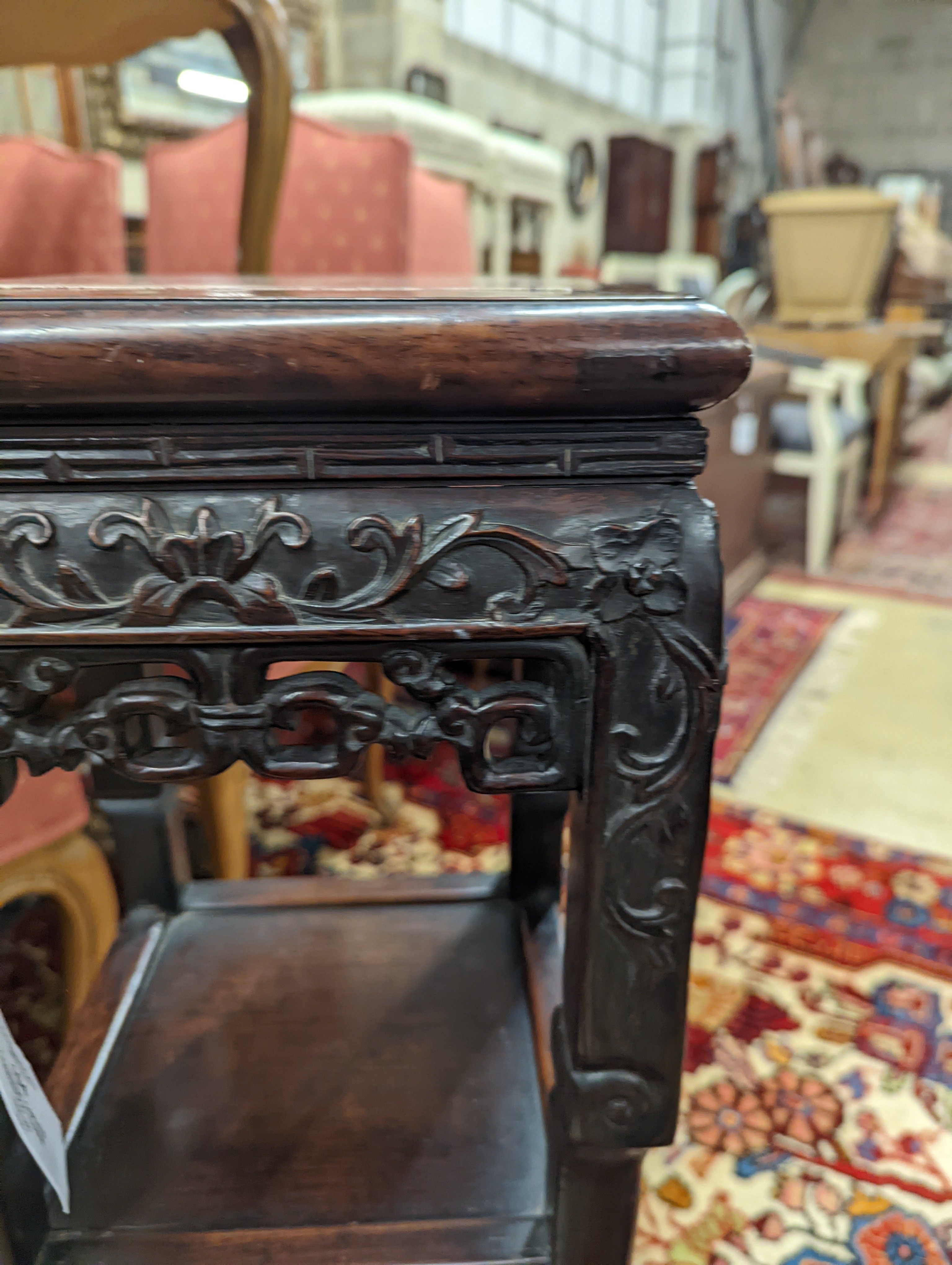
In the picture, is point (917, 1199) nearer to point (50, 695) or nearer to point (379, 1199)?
point (379, 1199)

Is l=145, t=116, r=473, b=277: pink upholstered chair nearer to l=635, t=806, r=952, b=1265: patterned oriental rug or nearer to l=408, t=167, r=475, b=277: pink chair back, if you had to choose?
l=408, t=167, r=475, b=277: pink chair back

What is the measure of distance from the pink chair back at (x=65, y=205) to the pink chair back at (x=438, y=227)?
2.11 ft

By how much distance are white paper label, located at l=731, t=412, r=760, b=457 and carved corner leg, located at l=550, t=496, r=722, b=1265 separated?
198 centimetres

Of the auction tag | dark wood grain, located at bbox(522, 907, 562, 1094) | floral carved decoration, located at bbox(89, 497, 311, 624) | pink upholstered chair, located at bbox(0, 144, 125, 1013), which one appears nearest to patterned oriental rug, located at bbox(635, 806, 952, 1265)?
dark wood grain, located at bbox(522, 907, 562, 1094)

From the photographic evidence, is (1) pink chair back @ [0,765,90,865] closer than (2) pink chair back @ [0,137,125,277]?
Yes

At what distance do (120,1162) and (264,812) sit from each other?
32.4 inches

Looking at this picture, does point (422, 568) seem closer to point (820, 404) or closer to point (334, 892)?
point (334, 892)

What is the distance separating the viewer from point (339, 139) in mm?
1426

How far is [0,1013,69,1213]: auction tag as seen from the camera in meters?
0.47

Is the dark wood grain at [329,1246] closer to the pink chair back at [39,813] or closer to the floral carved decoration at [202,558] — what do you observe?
the pink chair back at [39,813]

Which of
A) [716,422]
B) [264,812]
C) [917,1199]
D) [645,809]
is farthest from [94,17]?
[716,422]

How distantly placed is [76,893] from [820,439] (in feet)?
8.05

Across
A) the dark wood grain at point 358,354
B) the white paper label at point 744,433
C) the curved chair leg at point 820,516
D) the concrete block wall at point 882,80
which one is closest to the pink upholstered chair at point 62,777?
the dark wood grain at point 358,354

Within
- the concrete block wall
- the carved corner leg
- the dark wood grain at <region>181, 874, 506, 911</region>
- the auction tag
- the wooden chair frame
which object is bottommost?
the dark wood grain at <region>181, 874, 506, 911</region>
